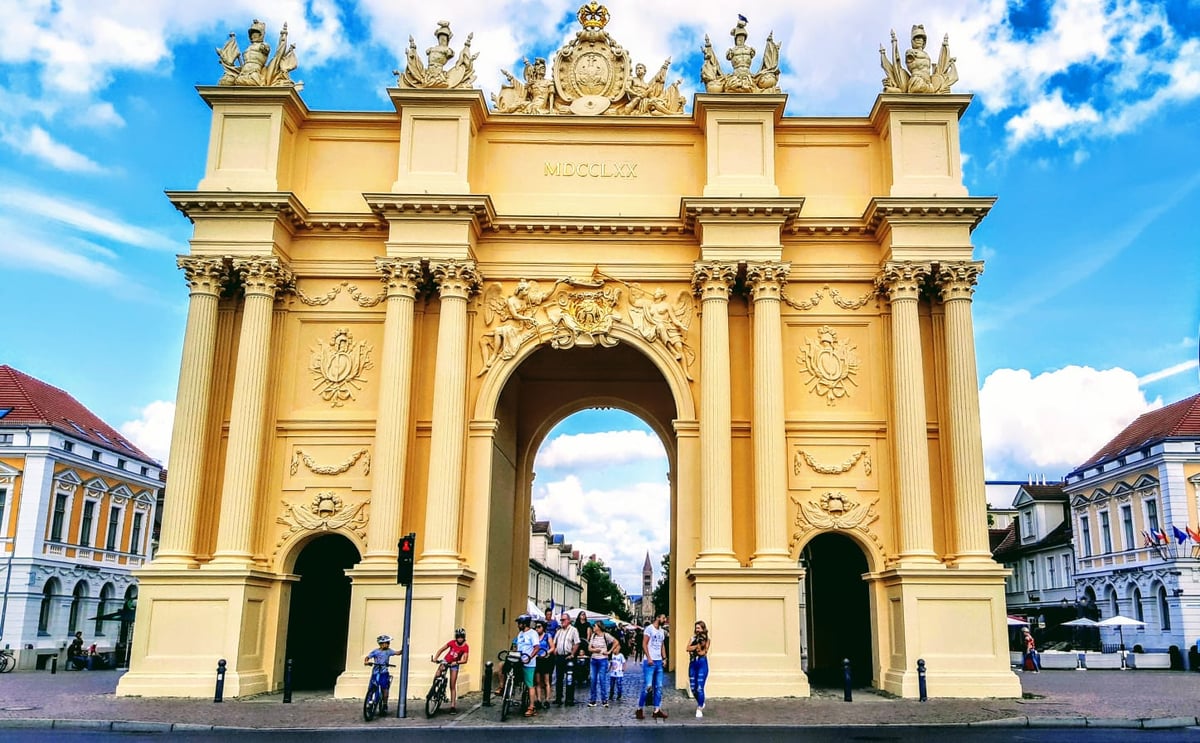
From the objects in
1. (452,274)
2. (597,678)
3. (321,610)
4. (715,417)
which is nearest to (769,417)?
(715,417)

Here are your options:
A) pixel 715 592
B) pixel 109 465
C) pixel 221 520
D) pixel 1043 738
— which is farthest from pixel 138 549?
pixel 1043 738

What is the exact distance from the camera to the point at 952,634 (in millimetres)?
19562

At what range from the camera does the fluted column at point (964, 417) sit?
20417mm

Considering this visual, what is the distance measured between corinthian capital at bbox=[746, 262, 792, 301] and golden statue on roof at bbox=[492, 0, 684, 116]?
14.7 ft

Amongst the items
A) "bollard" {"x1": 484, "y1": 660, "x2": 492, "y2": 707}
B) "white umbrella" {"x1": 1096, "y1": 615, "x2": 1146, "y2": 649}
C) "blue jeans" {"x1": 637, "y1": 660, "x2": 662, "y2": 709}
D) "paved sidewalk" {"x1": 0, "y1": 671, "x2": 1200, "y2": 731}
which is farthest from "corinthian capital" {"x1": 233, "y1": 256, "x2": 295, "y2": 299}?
"white umbrella" {"x1": 1096, "y1": 615, "x2": 1146, "y2": 649}

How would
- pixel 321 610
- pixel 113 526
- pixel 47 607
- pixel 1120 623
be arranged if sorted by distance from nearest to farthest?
1. pixel 321 610
2. pixel 47 607
3. pixel 1120 623
4. pixel 113 526

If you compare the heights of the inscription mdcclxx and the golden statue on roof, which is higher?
the golden statue on roof

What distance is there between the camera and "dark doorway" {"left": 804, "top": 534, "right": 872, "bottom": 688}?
2475 centimetres

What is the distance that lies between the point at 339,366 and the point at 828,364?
10672 millimetres

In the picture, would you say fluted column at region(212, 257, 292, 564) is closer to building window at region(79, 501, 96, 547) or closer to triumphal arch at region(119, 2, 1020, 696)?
triumphal arch at region(119, 2, 1020, 696)

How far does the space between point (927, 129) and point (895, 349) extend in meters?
5.09

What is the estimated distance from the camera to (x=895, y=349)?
2136cm

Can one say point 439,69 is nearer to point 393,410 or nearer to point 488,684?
point 393,410

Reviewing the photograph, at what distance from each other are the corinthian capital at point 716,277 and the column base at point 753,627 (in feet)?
19.0
